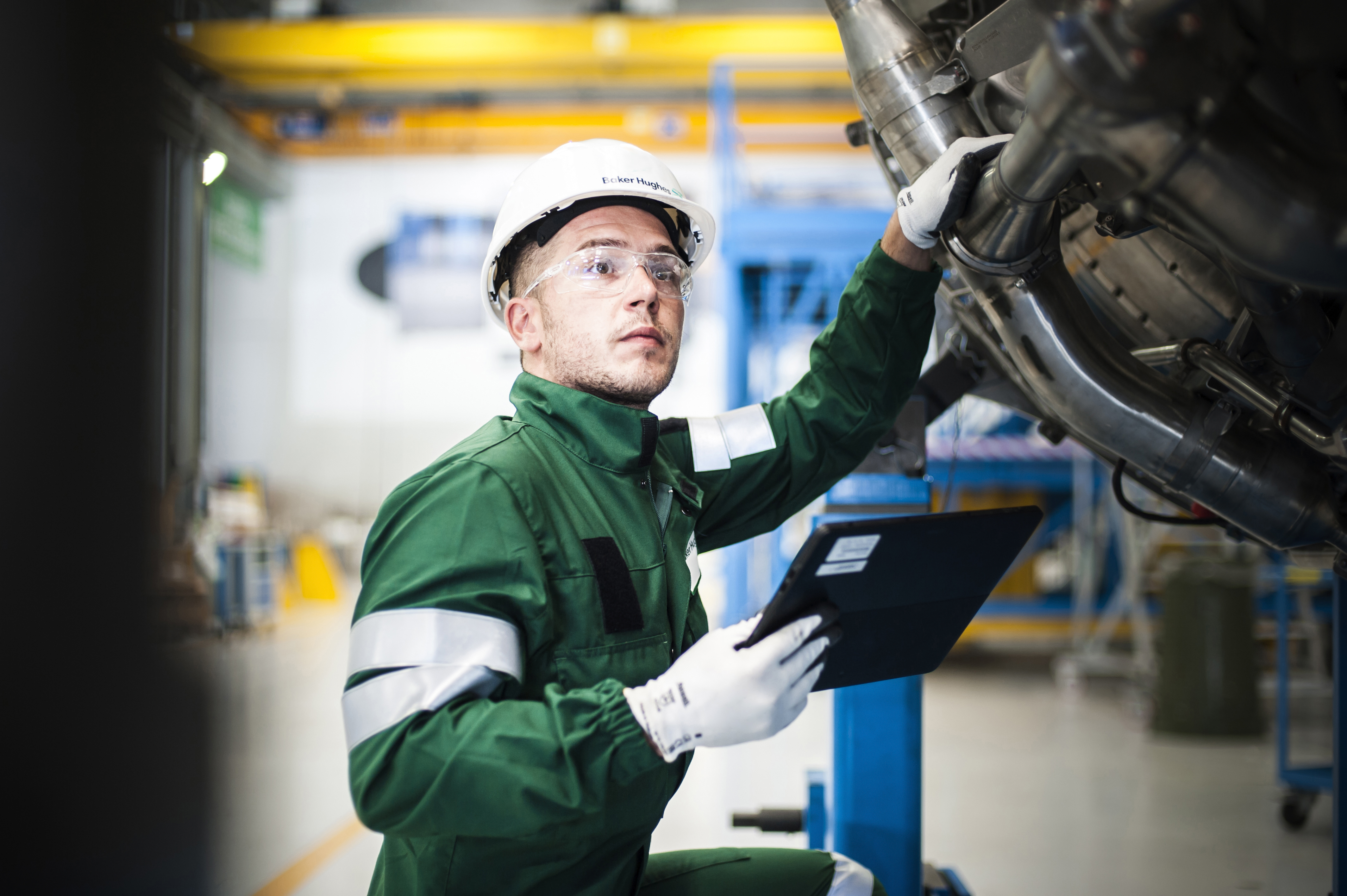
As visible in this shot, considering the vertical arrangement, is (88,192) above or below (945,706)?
above

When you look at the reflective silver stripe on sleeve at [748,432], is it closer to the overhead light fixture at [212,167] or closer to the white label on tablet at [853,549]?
the white label on tablet at [853,549]

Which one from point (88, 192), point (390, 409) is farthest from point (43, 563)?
point (390, 409)

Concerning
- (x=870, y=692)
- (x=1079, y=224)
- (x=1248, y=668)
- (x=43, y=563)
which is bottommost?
(x=1248, y=668)

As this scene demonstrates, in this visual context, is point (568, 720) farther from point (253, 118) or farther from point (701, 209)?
point (253, 118)

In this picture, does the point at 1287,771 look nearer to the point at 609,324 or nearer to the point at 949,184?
the point at 949,184

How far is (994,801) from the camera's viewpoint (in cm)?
352

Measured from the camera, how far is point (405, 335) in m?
11.6

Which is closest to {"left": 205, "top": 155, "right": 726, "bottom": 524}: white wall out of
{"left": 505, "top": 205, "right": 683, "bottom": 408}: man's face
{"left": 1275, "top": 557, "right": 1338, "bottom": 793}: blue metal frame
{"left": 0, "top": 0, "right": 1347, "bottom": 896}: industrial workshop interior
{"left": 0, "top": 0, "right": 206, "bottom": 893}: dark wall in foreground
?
{"left": 1275, "top": 557, "right": 1338, "bottom": 793}: blue metal frame

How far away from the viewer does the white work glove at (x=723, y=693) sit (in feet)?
3.26

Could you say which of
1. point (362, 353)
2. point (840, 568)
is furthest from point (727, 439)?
point (362, 353)

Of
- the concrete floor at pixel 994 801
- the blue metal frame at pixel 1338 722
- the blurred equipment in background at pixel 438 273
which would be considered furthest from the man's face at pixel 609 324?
the blurred equipment in background at pixel 438 273

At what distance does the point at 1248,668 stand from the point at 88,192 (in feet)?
17.5

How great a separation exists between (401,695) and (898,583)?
2.05ft

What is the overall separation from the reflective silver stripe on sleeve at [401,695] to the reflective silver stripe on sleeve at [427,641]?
0.01m
